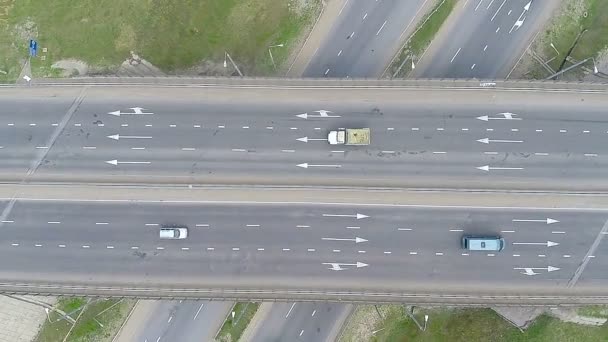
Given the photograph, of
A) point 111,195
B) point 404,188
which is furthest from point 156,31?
point 404,188

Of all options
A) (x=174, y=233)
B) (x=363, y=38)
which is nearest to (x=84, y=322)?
(x=174, y=233)

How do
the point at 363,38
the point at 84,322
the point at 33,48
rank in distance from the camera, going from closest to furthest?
the point at 33,48, the point at 84,322, the point at 363,38

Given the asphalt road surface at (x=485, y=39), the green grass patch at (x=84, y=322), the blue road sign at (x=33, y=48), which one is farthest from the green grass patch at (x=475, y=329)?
the blue road sign at (x=33, y=48)

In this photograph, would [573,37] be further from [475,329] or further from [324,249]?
[324,249]

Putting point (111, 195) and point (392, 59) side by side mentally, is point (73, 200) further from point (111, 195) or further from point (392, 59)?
point (392, 59)

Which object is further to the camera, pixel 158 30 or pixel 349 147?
pixel 158 30

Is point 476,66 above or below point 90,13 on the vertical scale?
below
